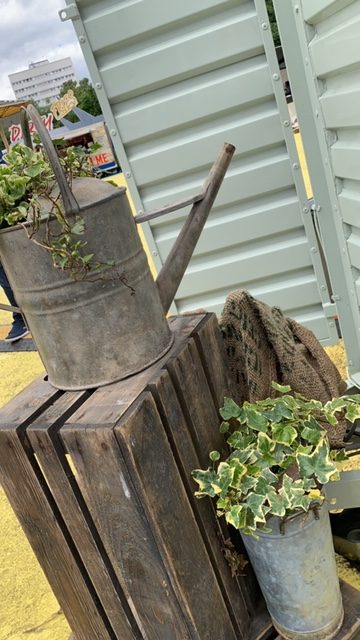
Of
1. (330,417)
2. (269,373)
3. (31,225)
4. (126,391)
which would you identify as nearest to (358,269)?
(269,373)

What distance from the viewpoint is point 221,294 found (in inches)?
141

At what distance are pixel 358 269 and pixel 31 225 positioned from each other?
153 cm

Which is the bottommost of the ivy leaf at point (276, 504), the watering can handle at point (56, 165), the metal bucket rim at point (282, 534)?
the metal bucket rim at point (282, 534)

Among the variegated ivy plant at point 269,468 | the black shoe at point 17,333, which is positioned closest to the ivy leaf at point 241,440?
the variegated ivy plant at point 269,468

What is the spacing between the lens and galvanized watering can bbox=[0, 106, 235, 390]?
130cm

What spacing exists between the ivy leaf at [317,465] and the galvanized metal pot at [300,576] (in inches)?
4.6

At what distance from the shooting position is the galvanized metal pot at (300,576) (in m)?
1.44

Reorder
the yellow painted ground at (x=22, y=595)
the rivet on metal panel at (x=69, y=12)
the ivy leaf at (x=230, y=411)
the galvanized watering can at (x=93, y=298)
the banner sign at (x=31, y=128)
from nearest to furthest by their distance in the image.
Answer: the galvanized watering can at (x=93, y=298), the banner sign at (x=31, y=128), the ivy leaf at (x=230, y=411), the yellow painted ground at (x=22, y=595), the rivet on metal panel at (x=69, y=12)

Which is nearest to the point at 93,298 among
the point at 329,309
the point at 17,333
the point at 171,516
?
the point at 171,516

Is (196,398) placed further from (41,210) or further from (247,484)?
(41,210)

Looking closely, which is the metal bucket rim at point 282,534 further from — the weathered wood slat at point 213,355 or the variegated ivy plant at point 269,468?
the weathered wood slat at point 213,355

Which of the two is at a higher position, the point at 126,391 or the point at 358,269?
the point at 126,391

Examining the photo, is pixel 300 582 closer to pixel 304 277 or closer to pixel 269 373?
pixel 269 373

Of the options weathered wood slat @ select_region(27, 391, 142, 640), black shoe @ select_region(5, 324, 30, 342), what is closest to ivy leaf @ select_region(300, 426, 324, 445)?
weathered wood slat @ select_region(27, 391, 142, 640)
